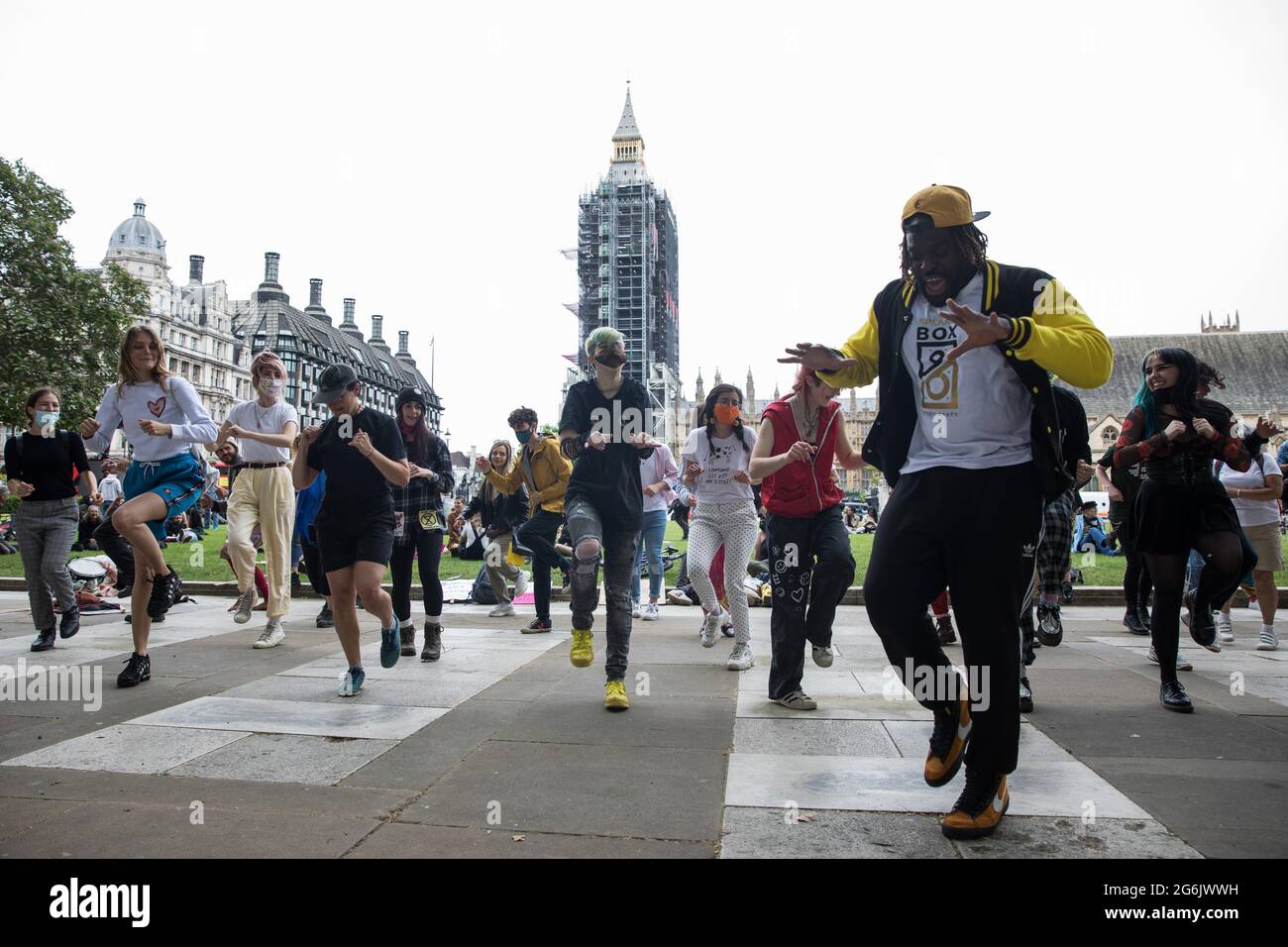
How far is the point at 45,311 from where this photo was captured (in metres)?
36.2

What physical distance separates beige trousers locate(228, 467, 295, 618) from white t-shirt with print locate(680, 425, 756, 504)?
127 inches

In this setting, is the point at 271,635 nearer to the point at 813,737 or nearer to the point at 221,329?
the point at 813,737

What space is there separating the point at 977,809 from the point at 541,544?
565 centimetres

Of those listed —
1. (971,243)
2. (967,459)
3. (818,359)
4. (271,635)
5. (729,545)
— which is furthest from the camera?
(271,635)

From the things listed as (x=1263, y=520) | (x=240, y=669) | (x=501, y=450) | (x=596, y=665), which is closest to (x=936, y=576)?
(x=596, y=665)

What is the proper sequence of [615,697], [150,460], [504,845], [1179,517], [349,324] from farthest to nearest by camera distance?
[349,324], [150,460], [1179,517], [615,697], [504,845]

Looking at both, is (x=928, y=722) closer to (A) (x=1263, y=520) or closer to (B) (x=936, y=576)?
(B) (x=936, y=576)

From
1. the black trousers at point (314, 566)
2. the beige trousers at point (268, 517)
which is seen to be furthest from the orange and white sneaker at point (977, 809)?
the beige trousers at point (268, 517)

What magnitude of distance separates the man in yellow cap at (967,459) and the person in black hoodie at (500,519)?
6.49 metres

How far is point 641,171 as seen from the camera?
115 meters

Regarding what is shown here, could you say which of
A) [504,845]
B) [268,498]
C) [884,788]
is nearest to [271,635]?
[268,498]

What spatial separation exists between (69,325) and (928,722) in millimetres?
41260

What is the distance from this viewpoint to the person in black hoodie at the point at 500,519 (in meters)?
9.36

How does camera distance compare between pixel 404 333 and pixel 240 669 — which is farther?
pixel 404 333
